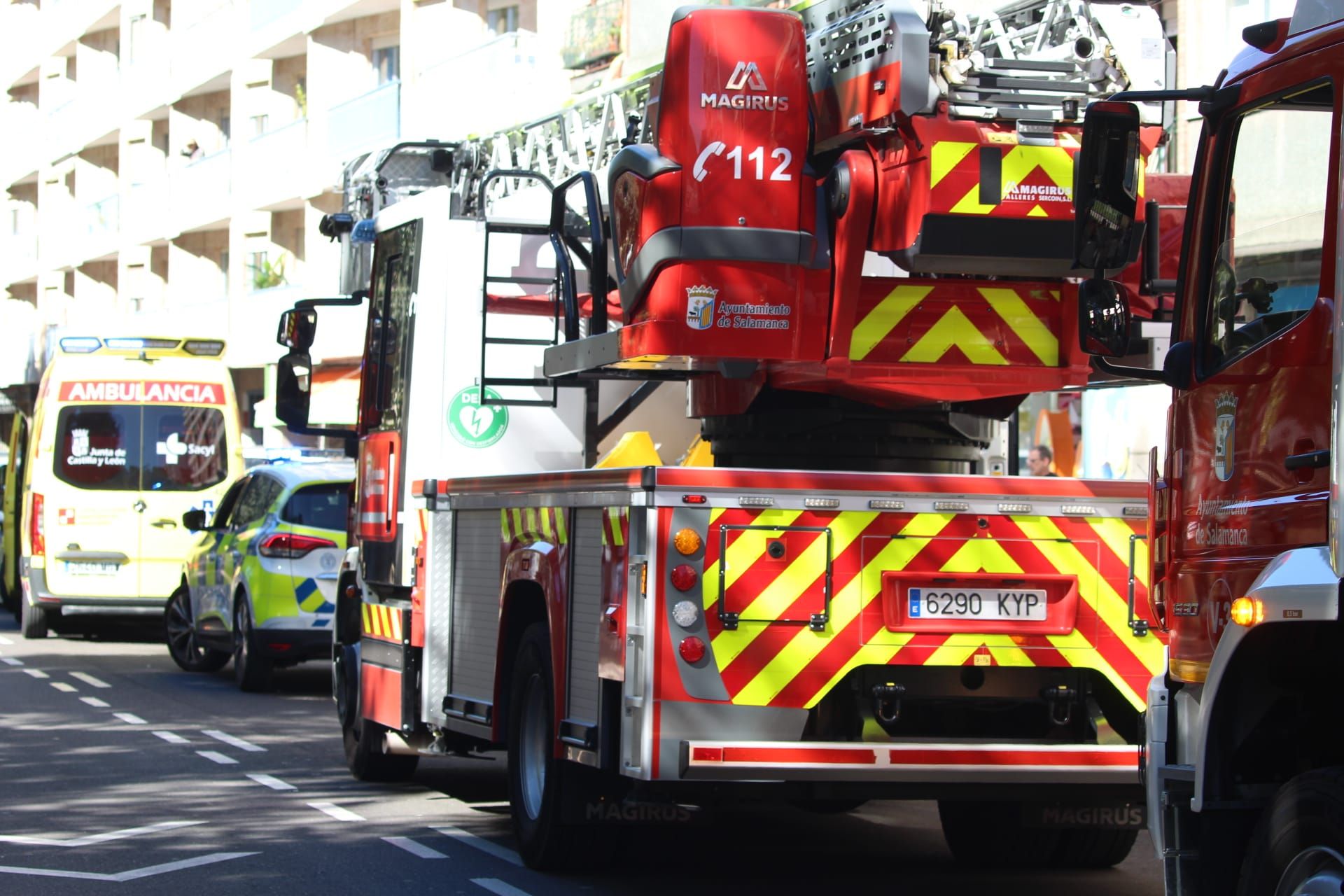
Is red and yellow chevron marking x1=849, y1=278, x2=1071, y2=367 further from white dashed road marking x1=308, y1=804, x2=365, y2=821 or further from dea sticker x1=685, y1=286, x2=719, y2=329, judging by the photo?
white dashed road marking x1=308, y1=804, x2=365, y2=821

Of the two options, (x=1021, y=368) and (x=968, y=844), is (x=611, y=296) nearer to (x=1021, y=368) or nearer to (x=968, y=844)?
(x=1021, y=368)

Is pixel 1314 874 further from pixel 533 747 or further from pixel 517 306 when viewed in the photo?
pixel 517 306

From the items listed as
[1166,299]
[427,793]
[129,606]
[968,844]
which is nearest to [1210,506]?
[1166,299]

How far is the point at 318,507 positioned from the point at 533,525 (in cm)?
841

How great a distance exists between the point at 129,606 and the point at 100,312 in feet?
126

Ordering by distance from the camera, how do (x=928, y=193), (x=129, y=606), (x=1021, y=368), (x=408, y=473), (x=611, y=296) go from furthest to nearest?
(x=129, y=606), (x=408, y=473), (x=611, y=296), (x=1021, y=368), (x=928, y=193)

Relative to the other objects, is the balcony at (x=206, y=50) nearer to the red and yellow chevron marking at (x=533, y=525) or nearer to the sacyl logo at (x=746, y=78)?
the red and yellow chevron marking at (x=533, y=525)

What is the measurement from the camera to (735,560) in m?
7.34

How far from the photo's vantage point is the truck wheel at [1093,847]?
895cm

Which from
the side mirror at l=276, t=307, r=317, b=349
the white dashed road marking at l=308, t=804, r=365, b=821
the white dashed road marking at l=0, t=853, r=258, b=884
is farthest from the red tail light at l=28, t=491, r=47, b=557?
the white dashed road marking at l=0, t=853, r=258, b=884

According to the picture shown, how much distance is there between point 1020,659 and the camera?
24.9 ft

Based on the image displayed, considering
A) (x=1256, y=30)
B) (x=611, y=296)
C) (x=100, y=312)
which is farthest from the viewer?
(x=100, y=312)

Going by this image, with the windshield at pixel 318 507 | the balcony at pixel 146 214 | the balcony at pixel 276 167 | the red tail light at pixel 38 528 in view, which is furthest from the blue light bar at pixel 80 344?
the balcony at pixel 146 214

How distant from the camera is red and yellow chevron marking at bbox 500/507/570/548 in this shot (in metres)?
8.28
